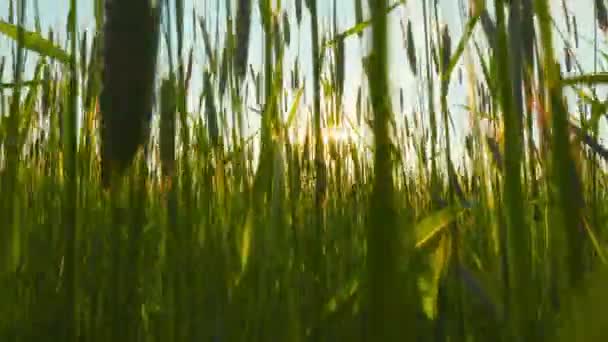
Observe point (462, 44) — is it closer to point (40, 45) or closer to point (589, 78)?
point (589, 78)

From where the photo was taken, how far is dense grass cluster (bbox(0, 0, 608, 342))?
418 millimetres

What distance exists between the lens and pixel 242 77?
1.18 metres

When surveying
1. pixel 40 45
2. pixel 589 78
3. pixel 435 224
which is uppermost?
pixel 40 45

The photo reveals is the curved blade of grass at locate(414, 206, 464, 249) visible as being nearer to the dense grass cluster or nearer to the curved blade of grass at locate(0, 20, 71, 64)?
the dense grass cluster

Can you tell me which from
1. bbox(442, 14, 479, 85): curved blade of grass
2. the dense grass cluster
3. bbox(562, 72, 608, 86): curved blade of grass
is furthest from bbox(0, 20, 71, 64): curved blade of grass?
bbox(562, 72, 608, 86): curved blade of grass

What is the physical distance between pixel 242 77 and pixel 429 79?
44cm

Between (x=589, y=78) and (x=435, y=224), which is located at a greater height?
(x=589, y=78)

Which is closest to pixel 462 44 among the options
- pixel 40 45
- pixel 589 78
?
pixel 589 78

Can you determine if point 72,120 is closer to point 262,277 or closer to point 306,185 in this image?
point 262,277

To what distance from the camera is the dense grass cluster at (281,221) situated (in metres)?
0.42

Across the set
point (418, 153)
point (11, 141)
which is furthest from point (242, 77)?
point (11, 141)

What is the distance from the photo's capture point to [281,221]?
0.82 m

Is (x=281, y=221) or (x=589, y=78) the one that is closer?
(x=589, y=78)

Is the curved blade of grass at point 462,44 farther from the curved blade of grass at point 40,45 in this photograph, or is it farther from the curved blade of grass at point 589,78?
the curved blade of grass at point 40,45
